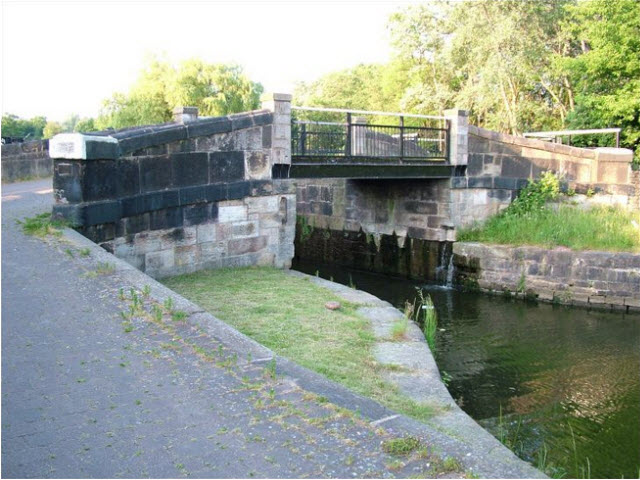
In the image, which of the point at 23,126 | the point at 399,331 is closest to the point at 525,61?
the point at 399,331

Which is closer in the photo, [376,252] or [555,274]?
[555,274]

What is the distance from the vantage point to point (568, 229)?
1372 cm

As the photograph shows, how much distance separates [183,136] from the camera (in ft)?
33.4

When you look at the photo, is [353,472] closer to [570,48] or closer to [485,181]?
[485,181]

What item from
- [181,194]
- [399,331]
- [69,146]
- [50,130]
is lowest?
[399,331]

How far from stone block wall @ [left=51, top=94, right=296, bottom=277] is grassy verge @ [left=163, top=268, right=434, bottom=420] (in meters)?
0.51

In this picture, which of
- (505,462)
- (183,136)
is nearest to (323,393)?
(505,462)

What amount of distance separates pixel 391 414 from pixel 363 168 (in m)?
9.18

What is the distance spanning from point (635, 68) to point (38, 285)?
17140 mm

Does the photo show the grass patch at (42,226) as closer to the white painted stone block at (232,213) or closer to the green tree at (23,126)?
the white painted stone block at (232,213)

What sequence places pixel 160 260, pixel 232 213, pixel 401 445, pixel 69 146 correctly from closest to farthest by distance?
1. pixel 401 445
2. pixel 69 146
3. pixel 160 260
4. pixel 232 213

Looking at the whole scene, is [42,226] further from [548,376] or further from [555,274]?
[555,274]

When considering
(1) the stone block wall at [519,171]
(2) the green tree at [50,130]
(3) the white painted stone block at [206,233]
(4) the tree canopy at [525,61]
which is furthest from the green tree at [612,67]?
(2) the green tree at [50,130]

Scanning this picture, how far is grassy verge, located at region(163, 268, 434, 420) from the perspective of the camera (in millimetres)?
5929
